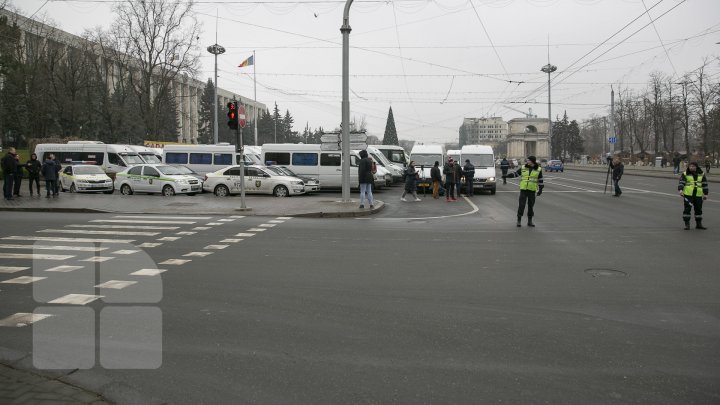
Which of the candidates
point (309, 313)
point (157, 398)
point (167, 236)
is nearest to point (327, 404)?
point (157, 398)

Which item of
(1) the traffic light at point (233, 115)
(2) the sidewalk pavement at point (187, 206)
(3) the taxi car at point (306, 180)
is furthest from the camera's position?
(3) the taxi car at point (306, 180)

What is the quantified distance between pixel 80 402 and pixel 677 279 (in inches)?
293

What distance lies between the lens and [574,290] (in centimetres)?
703

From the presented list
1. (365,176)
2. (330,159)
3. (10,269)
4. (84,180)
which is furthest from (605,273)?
(84,180)

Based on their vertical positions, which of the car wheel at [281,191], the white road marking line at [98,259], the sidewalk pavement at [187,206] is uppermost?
the car wheel at [281,191]

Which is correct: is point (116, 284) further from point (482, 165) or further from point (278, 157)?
point (482, 165)

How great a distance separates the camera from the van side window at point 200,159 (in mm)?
30312

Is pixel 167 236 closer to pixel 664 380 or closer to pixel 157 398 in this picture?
pixel 157 398

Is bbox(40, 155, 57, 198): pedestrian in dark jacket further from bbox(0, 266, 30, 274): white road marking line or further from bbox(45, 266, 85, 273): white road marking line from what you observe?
bbox(45, 266, 85, 273): white road marking line

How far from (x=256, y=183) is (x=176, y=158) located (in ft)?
30.1

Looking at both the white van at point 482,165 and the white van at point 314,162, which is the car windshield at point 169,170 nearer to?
the white van at point 314,162

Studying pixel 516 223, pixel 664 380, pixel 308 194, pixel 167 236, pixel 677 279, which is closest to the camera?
pixel 664 380

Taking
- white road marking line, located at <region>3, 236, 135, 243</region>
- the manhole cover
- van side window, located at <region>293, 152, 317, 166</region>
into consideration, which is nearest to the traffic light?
white road marking line, located at <region>3, 236, 135, 243</region>

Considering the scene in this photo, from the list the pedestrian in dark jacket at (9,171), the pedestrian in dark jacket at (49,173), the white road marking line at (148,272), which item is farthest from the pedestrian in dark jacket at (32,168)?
the white road marking line at (148,272)
